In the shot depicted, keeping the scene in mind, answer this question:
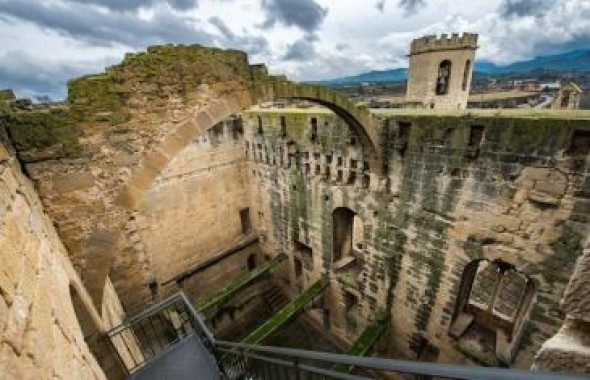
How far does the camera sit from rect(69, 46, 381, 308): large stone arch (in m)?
4.16

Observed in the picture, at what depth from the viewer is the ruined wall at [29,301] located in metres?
1.52

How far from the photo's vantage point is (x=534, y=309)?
5332 mm

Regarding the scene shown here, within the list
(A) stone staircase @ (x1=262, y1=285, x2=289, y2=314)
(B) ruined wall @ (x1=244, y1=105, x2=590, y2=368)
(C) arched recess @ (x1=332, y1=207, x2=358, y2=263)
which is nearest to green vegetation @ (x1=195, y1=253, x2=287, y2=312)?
(B) ruined wall @ (x1=244, y1=105, x2=590, y2=368)

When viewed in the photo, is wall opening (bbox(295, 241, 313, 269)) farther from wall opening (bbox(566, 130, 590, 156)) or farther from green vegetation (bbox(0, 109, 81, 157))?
green vegetation (bbox(0, 109, 81, 157))

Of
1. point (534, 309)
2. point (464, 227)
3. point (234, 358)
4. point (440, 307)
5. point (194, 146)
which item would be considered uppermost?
point (194, 146)

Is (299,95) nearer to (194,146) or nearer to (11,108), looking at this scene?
(11,108)

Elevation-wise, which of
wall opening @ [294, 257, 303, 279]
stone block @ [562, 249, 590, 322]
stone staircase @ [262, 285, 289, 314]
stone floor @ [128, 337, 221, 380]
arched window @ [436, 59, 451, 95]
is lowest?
stone staircase @ [262, 285, 289, 314]

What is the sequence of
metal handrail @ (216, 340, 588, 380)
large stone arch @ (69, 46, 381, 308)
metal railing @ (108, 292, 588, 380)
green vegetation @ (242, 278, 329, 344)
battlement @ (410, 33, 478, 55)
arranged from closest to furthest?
metal handrail @ (216, 340, 588, 380)
metal railing @ (108, 292, 588, 380)
large stone arch @ (69, 46, 381, 308)
green vegetation @ (242, 278, 329, 344)
battlement @ (410, 33, 478, 55)

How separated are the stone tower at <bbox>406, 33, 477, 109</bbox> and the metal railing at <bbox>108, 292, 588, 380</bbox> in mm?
15756

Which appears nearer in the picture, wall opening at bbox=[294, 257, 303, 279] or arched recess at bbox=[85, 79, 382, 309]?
arched recess at bbox=[85, 79, 382, 309]

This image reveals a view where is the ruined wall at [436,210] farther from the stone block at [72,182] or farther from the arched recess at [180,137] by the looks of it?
the stone block at [72,182]

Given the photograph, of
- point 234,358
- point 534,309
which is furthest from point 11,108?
point 534,309

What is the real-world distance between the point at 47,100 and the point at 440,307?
8456 millimetres

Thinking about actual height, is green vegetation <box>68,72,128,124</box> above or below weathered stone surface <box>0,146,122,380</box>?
above
